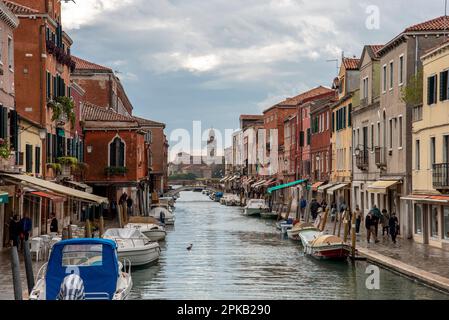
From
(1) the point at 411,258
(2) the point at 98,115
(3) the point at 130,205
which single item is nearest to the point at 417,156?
(1) the point at 411,258

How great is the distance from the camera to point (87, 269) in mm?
16344

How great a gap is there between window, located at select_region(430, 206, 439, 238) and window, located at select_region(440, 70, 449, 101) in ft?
13.9

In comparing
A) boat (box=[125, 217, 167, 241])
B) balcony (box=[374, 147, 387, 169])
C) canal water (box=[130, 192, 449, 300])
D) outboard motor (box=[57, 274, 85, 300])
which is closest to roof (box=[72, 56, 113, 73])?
boat (box=[125, 217, 167, 241])

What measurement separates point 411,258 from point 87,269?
40.0 ft

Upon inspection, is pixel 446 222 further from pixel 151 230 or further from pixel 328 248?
pixel 151 230

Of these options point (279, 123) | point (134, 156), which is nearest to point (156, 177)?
point (279, 123)

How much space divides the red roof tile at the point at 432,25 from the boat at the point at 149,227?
14871 mm

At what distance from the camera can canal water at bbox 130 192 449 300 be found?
20312mm

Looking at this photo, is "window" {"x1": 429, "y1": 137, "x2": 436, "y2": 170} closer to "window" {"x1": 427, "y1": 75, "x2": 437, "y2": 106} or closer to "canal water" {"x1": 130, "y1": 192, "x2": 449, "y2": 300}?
→ "window" {"x1": 427, "y1": 75, "x2": 437, "y2": 106}

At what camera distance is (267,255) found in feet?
102

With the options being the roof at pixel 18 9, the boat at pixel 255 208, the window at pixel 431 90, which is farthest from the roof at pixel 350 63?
the roof at pixel 18 9

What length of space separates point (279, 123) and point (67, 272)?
73442 millimetres

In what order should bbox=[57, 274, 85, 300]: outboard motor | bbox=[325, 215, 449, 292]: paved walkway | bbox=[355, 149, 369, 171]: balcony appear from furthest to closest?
bbox=[355, 149, 369, 171]: balcony, bbox=[325, 215, 449, 292]: paved walkway, bbox=[57, 274, 85, 300]: outboard motor
